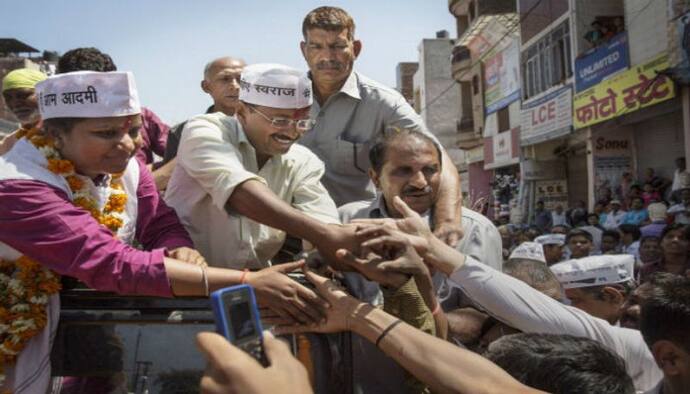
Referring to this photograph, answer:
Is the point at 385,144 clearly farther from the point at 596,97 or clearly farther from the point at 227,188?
the point at 596,97

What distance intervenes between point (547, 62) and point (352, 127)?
17985 mm

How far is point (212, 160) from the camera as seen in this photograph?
2504 millimetres

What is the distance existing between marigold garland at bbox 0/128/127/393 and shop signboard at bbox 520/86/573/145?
1717cm

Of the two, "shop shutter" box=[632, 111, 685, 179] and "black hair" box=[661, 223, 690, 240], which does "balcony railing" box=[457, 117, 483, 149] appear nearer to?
"shop shutter" box=[632, 111, 685, 179]

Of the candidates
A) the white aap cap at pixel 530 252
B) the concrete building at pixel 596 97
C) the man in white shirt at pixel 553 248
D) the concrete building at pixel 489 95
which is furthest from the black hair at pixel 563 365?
the concrete building at pixel 489 95

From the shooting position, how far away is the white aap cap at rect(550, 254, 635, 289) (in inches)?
166

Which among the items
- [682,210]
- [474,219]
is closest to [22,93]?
[474,219]

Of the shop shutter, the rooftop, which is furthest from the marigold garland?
the rooftop

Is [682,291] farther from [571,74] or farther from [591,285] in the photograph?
[571,74]

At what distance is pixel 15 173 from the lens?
6.81 feet

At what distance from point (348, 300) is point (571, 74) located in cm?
1781

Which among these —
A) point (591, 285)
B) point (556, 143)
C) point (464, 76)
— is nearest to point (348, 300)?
point (591, 285)

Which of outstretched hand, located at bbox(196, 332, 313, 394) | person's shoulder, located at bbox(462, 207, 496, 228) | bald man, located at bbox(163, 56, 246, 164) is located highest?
bald man, located at bbox(163, 56, 246, 164)

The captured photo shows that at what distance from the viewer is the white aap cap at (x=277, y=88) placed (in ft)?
8.77
